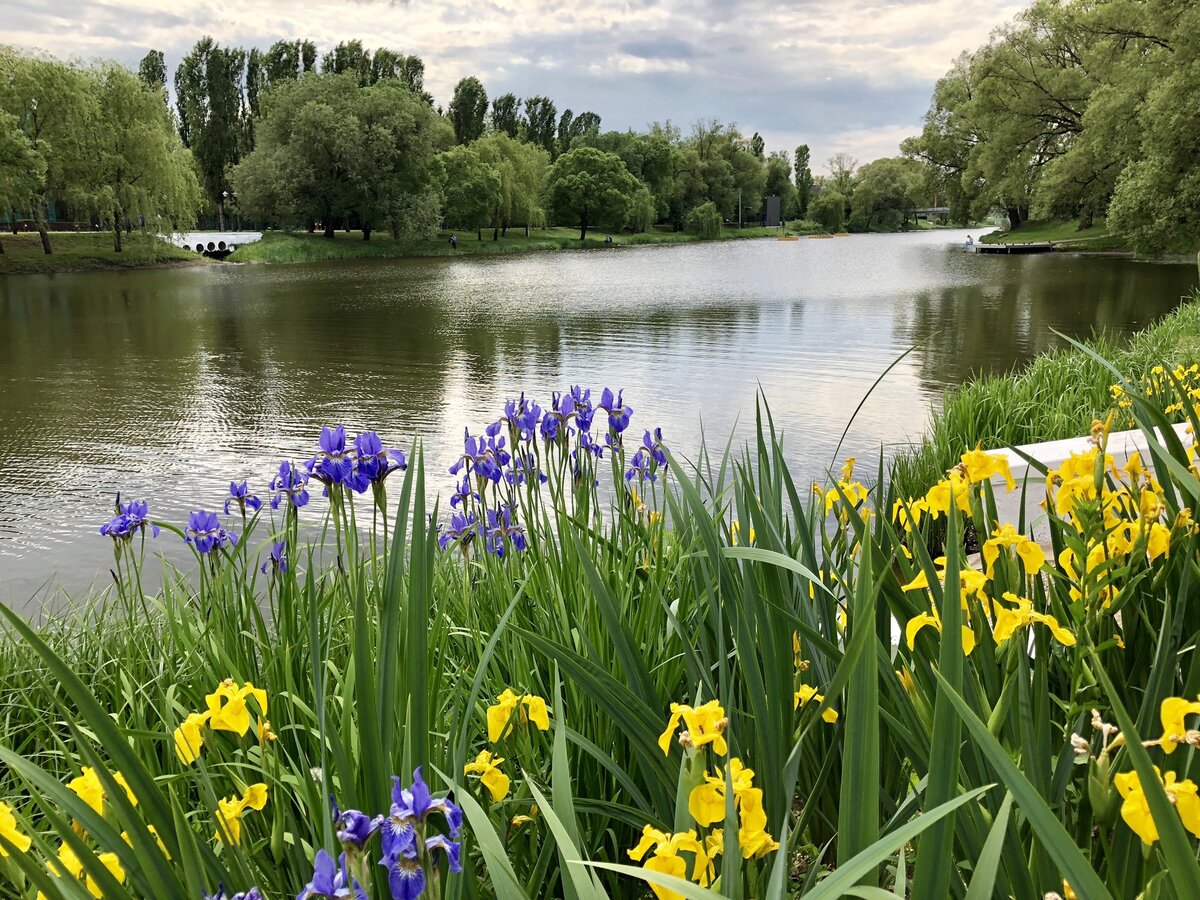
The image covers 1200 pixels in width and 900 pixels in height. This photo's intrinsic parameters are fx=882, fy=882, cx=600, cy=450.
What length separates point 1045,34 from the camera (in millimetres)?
38750

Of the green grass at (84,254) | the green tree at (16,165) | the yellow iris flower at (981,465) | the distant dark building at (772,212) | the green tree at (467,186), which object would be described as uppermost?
the distant dark building at (772,212)

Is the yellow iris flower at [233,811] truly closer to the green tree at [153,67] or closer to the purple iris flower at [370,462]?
the purple iris flower at [370,462]

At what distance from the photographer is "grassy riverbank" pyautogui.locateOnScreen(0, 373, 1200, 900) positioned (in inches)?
34.0

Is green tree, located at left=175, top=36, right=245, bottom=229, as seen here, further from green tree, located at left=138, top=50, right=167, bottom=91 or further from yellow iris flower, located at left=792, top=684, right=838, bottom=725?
yellow iris flower, located at left=792, top=684, right=838, bottom=725

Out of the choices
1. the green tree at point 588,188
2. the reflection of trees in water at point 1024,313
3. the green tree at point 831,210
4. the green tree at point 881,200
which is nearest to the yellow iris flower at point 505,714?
the reflection of trees in water at point 1024,313

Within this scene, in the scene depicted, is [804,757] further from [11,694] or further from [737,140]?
[737,140]

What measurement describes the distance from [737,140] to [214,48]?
178 ft

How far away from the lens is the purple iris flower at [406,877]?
759mm

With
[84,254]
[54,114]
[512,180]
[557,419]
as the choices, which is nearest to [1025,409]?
[557,419]

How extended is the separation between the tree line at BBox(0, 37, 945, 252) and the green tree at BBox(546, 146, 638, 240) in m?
0.10

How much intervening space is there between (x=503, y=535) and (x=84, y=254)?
3658cm

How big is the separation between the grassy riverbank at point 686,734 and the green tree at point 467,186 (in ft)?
158

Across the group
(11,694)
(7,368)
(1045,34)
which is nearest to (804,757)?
(11,694)

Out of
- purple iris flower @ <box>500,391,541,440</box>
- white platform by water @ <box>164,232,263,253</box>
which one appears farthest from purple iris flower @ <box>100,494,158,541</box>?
white platform by water @ <box>164,232,263,253</box>
